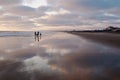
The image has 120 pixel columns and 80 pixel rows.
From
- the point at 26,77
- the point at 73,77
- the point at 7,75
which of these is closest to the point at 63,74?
the point at 73,77

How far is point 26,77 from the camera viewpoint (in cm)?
772

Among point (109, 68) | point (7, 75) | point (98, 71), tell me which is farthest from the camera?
point (109, 68)

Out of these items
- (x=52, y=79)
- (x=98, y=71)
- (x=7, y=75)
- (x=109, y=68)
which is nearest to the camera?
(x=52, y=79)

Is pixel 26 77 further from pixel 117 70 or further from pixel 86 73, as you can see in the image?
pixel 117 70

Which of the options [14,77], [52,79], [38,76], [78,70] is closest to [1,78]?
[14,77]

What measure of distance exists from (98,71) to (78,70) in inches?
38.9

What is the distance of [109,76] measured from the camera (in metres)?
7.97

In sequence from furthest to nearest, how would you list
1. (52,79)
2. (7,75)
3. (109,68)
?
(109,68)
(7,75)
(52,79)

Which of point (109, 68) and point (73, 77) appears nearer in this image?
point (73, 77)

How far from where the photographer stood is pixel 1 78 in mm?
7680

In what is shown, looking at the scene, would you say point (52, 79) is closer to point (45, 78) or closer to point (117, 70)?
point (45, 78)

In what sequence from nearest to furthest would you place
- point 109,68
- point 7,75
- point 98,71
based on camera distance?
point 7,75 → point 98,71 → point 109,68

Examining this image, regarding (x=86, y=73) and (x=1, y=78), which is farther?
(x=86, y=73)

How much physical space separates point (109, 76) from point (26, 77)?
344 cm
